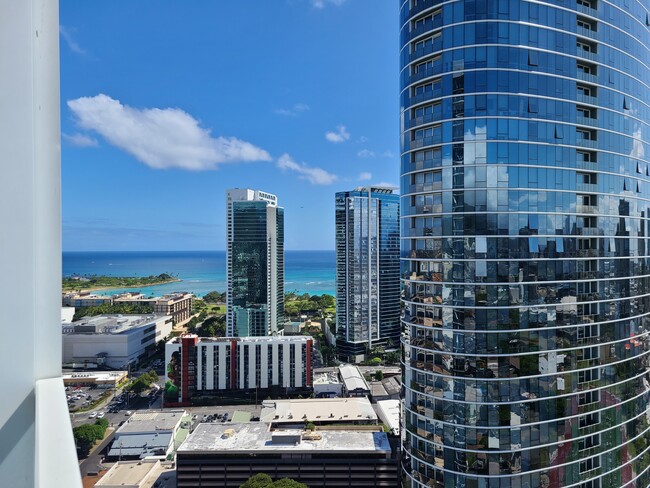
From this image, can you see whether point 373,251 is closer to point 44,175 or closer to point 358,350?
point 358,350

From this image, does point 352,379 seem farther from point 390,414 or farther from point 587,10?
point 587,10

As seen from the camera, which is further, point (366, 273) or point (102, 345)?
point (366, 273)

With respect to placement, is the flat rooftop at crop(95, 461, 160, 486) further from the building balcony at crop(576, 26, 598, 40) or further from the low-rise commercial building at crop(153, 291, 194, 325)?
the low-rise commercial building at crop(153, 291, 194, 325)

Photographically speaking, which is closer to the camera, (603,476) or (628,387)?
(603,476)

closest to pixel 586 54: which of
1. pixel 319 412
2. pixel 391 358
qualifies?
pixel 319 412

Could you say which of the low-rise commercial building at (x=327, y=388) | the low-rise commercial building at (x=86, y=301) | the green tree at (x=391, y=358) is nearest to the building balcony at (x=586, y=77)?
the low-rise commercial building at (x=327, y=388)

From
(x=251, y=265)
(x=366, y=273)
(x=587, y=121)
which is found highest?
(x=587, y=121)

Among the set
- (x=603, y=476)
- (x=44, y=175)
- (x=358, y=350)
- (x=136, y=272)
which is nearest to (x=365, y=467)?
(x=603, y=476)
